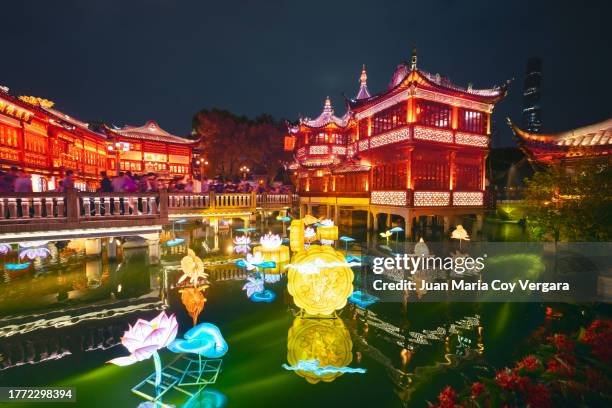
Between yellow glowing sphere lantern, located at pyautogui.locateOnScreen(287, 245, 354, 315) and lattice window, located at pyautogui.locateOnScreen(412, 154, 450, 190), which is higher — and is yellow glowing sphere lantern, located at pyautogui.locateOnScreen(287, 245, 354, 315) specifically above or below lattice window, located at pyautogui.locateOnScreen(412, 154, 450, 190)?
below

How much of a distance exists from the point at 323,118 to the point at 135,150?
18948 mm

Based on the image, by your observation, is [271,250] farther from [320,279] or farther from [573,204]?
[573,204]

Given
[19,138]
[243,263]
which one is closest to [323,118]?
[243,263]

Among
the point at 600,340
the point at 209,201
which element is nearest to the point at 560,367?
the point at 600,340

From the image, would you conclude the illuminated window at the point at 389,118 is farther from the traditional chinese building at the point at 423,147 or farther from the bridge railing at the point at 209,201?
the bridge railing at the point at 209,201

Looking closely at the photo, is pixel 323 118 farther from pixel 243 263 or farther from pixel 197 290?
pixel 197 290

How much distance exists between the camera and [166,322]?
3891 millimetres

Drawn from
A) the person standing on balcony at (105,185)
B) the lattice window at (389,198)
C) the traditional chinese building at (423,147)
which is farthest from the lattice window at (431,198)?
the person standing on balcony at (105,185)

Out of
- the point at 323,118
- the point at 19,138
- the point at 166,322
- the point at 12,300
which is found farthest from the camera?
the point at 323,118

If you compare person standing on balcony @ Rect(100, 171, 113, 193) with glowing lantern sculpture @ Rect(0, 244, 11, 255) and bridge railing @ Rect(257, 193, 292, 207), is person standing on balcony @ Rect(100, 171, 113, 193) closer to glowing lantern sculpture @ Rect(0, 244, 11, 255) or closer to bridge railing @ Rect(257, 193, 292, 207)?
glowing lantern sculpture @ Rect(0, 244, 11, 255)

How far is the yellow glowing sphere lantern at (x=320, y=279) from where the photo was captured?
5.88m

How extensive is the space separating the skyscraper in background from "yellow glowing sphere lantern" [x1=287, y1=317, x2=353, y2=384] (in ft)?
451

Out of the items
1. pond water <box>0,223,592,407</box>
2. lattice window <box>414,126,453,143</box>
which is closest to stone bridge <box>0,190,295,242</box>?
pond water <box>0,223,592,407</box>

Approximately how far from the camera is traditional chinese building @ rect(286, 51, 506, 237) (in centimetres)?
1404
